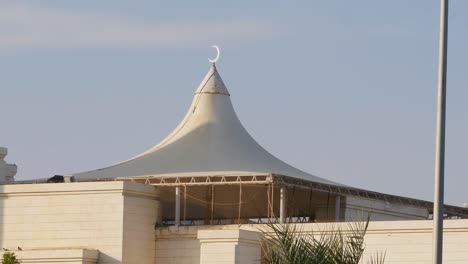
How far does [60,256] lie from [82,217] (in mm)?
1718

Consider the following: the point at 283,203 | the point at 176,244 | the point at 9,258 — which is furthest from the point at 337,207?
the point at 9,258

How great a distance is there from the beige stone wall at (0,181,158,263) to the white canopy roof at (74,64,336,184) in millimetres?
3062

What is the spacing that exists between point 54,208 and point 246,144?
8.95 m

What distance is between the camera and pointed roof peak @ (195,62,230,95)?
63438 mm

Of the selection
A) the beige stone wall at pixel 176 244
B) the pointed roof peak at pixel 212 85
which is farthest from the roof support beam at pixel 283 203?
the pointed roof peak at pixel 212 85

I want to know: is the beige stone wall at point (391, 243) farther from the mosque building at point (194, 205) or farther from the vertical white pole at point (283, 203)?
the vertical white pole at point (283, 203)

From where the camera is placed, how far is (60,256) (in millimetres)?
54812

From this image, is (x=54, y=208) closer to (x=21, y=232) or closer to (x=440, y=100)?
(x=21, y=232)

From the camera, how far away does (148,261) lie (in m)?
56.2

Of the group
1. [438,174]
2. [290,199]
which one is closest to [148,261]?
[290,199]

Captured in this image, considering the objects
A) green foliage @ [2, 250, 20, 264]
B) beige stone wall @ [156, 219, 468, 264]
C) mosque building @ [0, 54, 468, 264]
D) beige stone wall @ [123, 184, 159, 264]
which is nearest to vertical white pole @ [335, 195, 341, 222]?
mosque building @ [0, 54, 468, 264]

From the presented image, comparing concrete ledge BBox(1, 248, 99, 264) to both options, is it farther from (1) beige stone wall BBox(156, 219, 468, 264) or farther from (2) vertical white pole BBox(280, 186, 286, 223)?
(2) vertical white pole BBox(280, 186, 286, 223)

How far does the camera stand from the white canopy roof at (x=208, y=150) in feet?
195

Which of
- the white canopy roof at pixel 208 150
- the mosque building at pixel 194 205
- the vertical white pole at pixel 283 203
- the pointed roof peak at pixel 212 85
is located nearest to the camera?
the mosque building at pixel 194 205
